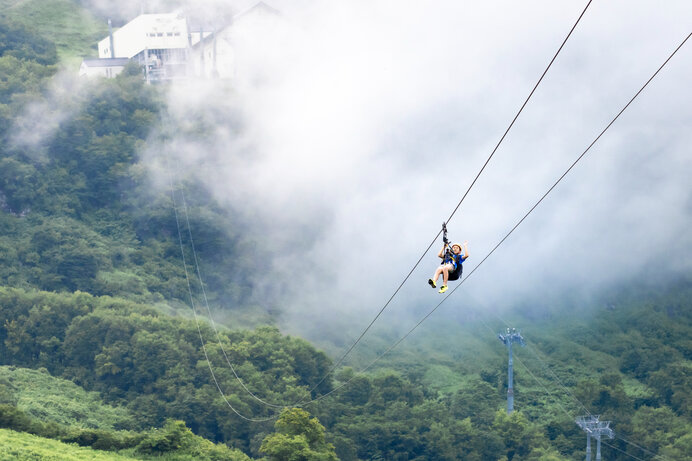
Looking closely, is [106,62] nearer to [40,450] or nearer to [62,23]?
[62,23]

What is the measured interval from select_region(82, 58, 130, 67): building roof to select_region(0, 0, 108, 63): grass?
18.5ft

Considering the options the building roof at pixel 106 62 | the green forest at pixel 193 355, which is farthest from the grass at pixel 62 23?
the building roof at pixel 106 62

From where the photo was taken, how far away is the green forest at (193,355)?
2379 inches

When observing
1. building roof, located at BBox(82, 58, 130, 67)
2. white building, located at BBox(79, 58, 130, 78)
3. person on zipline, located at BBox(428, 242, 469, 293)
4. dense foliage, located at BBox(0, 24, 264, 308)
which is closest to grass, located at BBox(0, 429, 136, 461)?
person on zipline, located at BBox(428, 242, 469, 293)

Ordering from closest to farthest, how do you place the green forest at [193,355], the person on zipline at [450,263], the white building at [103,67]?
the person on zipline at [450,263] < the green forest at [193,355] < the white building at [103,67]

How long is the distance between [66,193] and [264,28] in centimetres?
2571

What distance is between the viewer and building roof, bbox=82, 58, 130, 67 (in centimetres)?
10181

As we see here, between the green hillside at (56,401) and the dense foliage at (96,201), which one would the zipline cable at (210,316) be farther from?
the green hillside at (56,401)

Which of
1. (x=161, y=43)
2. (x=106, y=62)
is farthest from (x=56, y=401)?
(x=106, y=62)

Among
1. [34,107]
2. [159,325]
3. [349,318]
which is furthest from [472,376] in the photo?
[34,107]

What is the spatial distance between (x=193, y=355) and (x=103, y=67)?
46057mm

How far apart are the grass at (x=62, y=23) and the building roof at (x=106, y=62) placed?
5637mm

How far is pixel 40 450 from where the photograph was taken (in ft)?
154

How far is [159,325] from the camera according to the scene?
67.5 meters
